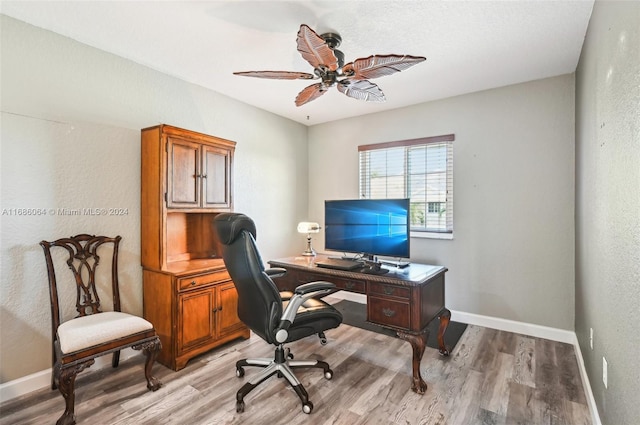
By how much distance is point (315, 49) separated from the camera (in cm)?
190

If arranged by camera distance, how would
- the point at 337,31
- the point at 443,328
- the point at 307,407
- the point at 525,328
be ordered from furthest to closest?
1. the point at 525,328
2. the point at 443,328
3. the point at 337,31
4. the point at 307,407

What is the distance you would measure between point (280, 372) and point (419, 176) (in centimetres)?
280

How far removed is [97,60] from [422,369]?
3733 millimetres

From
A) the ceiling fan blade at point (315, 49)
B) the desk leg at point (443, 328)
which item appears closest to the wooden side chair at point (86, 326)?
the ceiling fan blade at point (315, 49)

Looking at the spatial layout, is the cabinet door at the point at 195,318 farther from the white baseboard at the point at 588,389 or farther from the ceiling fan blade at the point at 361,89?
the white baseboard at the point at 588,389

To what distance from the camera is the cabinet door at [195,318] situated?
2535 mm

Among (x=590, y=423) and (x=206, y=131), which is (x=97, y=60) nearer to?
(x=206, y=131)

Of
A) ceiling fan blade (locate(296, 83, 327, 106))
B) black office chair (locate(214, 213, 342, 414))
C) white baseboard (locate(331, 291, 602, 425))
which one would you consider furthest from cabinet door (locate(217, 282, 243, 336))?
white baseboard (locate(331, 291, 602, 425))

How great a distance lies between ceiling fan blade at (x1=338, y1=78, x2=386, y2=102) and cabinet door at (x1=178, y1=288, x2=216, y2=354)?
209 centimetres

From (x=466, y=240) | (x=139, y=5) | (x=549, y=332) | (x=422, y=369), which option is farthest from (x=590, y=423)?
(x=139, y=5)

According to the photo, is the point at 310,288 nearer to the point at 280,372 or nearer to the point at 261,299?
the point at 261,299

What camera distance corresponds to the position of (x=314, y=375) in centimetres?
241

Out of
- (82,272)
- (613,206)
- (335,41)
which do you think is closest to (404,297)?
(613,206)

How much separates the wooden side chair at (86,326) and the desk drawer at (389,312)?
1605 millimetres
